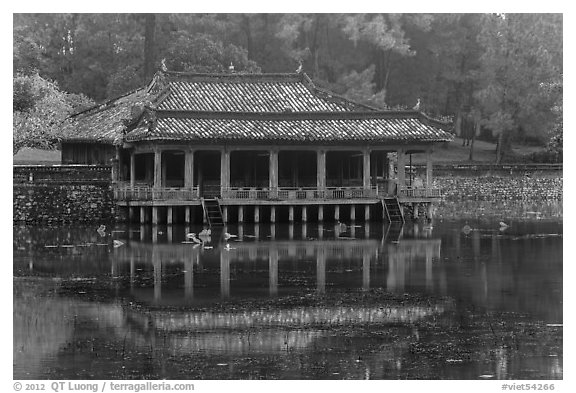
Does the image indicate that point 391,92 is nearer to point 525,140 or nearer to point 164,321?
point 525,140

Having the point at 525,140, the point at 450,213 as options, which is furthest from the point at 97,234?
the point at 525,140

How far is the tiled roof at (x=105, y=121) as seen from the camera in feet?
198

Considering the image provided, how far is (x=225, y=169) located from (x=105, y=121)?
344 inches

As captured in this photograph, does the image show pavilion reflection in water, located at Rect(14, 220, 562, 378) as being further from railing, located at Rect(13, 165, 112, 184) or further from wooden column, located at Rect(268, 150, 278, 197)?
railing, located at Rect(13, 165, 112, 184)

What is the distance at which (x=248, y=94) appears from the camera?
63906 millimetres

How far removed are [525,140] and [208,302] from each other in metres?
68.6

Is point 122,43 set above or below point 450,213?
above

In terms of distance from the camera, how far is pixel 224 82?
64.5 m

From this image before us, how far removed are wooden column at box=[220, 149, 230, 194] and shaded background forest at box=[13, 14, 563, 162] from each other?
18.5 metres

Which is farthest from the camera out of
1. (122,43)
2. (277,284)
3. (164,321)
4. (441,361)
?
(122,43)

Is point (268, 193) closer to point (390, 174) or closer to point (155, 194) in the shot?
point (155, 194)

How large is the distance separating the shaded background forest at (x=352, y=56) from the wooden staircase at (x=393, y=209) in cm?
2296

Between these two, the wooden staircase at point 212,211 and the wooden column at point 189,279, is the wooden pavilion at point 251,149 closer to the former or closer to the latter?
the wooden staircase at point 212,211

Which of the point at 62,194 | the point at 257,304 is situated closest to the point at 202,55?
the point at 62,194
